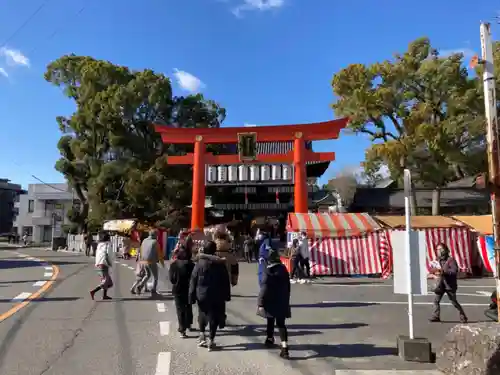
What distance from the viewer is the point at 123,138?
33688 millimetres

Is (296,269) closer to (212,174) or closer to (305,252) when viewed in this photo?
(305,252)

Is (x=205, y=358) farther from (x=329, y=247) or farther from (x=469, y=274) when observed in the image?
(x=469, y=274)

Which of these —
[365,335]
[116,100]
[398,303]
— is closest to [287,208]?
[116,100]

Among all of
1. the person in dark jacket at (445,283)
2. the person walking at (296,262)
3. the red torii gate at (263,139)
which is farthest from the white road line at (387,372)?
the red torii gate at (263,139)

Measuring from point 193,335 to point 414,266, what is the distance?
3.59 m

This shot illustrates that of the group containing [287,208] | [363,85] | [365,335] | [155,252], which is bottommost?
[365,335]

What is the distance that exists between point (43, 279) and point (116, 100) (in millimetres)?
19942

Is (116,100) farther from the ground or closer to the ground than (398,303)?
farther from the ground

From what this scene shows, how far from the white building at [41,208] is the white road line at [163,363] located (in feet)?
188

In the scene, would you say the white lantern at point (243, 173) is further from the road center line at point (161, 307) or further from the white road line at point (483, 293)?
the road center line at point (161, 307)

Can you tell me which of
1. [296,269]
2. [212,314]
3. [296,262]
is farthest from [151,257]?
[296,269]

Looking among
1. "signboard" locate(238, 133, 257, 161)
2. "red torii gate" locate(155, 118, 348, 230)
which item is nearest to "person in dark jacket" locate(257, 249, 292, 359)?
"red torii gate" locate(155, 118, 348, 230)

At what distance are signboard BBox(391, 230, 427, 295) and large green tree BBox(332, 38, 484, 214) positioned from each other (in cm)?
1998

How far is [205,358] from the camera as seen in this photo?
6.00 metres
